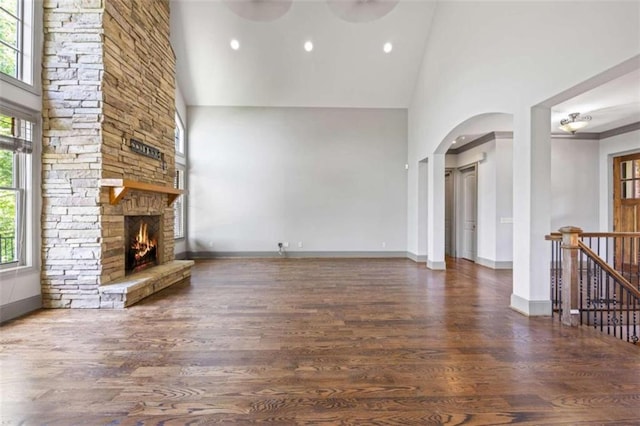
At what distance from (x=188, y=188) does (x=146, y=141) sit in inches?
123

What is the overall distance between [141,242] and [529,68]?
5.87 m

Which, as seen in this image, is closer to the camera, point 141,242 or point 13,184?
point 13,184

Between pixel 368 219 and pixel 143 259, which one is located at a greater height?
pixel 368 219

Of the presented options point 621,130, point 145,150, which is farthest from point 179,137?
point 621,130

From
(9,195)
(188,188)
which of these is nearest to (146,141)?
(9,195)

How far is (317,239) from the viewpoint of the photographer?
325 inches

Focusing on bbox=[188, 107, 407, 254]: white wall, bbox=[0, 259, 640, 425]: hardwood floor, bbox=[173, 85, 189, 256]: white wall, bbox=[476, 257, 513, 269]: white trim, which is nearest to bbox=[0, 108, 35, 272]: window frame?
bbox=[0, 259, 640, 425]: hardwood floor

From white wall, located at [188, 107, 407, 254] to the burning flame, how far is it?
265cm

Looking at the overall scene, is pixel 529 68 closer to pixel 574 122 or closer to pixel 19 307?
Answer: pixel 574 122

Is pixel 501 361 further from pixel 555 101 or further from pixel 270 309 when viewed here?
pixel 555 101

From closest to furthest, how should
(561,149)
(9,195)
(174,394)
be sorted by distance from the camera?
(174,394) → (9,195) → (561,149)

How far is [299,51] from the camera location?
7195 mm

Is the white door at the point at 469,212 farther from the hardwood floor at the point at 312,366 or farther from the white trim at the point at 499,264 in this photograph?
Answer: the hardwood floor at the point at 312,366

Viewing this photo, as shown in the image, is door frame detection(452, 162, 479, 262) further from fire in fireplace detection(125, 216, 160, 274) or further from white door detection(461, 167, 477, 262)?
fire in fireplace detection(125, 216, 160, 274)
